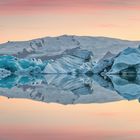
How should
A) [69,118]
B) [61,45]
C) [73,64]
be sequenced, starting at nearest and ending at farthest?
[69,118] → [73,64] → [61,45]

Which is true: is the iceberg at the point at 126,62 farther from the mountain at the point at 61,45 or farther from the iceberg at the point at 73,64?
the mountain at the point at 61,45

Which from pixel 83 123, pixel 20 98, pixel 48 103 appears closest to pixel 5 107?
pixel 48 103

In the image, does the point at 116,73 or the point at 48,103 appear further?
the point at 116,73

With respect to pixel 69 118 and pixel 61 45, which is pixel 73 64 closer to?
pixel 69 118

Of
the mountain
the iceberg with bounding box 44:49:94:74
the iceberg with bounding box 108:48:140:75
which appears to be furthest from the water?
the mountain

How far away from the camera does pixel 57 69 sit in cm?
3991

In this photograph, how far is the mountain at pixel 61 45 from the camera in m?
86.4

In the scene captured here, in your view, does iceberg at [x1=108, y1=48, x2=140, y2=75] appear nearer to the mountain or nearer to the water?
the water

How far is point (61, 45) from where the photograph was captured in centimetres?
9225

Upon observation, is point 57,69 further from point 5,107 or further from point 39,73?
point 5,107

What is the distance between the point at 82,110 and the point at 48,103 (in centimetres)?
175

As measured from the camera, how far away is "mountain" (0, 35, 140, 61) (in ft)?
283

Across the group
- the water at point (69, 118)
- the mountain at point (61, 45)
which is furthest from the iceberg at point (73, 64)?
the mountain at point (61, 45)

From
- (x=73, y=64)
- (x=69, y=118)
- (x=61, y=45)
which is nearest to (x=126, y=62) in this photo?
(x=73, y=64)
